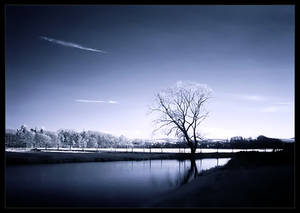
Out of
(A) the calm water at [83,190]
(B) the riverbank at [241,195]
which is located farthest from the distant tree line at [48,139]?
(B) the riverbank at [241,195]

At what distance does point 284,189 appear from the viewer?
870 cm

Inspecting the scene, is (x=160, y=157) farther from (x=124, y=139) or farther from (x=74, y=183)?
(x=124, y=139)

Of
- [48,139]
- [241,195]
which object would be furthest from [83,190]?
[48,139]

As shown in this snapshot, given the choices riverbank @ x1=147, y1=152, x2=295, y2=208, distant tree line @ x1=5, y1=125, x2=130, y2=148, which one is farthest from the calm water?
distant tree line @ x1=5, y1=125, x2=130, y2=148

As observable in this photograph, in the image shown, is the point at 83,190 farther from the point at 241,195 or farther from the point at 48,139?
the point at 48,139

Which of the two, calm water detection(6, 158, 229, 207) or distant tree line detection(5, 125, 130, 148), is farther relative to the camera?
distant tree line detection(5, 125, 130, 148)

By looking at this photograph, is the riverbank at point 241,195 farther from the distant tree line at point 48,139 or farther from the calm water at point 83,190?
the distant tree line at point 48,139

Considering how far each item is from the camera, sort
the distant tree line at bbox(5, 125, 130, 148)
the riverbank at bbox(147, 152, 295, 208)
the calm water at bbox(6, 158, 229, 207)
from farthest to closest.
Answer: the distant tree line at bbox(5, 125, 130, 148) < the calm water at bbox(6, 158, 229, 207) < the riverbank at bbox(147, 152, 295, 208)

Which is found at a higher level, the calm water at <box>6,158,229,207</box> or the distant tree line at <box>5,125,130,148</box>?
the calm water at <box>6,158,229,207</box>

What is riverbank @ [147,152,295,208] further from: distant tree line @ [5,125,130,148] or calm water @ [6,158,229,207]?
distant tree line @ [5,125,130,148]

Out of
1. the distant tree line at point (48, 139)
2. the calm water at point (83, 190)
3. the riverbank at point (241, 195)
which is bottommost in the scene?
the distant tree line at point (48, 139)

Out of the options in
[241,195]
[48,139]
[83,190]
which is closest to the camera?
[241,195]
